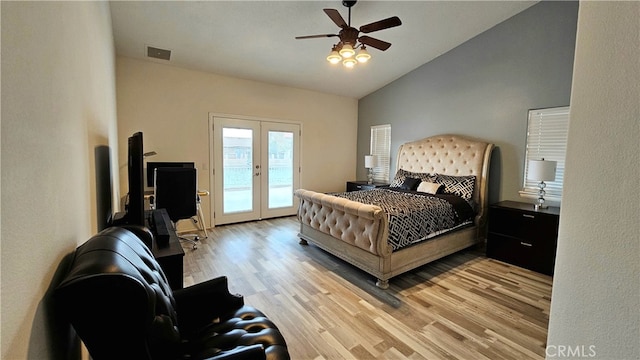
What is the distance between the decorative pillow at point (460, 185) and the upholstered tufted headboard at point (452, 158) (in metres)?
0.13

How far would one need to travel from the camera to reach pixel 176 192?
3717mm

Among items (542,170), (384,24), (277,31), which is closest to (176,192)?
(277,31)

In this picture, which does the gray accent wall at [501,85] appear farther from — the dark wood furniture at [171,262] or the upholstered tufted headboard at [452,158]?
the dark wood furniture at [171,262]

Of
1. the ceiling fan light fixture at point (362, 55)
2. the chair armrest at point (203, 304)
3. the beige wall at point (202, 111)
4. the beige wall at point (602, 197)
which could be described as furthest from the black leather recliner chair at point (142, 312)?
the beige wall at point (202, 111)

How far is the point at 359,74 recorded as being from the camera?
5191 mm

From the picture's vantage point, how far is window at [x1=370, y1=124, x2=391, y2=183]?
5.83 meters

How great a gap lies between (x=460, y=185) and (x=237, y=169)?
375 centimetres

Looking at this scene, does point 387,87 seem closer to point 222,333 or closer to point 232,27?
point 232,27

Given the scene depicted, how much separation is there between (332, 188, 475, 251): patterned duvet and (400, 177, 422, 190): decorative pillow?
0.31 meters

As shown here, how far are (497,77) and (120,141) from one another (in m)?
5.56

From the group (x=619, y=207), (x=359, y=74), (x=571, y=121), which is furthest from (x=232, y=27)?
(x=619, y=207)

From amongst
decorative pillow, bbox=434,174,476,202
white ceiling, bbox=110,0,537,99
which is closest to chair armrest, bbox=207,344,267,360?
white ceiling, bbox=110,0,537,99

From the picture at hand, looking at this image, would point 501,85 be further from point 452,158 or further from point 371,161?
point 371,161

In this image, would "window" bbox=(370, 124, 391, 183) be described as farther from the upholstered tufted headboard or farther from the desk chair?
the desk chair
